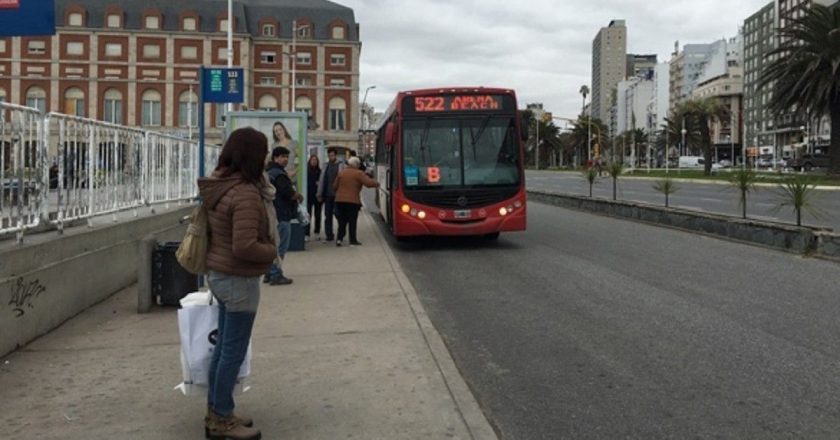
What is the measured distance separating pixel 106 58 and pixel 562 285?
81.0m

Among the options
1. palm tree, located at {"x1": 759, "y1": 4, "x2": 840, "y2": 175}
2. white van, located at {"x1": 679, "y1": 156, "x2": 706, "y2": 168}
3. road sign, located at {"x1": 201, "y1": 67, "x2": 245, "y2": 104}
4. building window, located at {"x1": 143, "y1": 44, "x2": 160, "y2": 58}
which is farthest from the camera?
white van, located at {"x1": 679, "y1": 156, "x2": 706, "y2": 168}

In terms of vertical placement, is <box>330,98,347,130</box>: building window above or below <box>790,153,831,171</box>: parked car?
above

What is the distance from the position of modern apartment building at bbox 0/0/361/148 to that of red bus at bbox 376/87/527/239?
64.9 meters

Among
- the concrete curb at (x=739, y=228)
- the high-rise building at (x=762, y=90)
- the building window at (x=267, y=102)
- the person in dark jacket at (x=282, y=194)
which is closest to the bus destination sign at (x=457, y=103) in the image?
the person in dark jacket at (x=282, y=194)

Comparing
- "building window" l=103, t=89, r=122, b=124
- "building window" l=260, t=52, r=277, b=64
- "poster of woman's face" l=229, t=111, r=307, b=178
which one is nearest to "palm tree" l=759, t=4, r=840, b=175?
"poster of woman's face" l=229, t=111, r=307, b=178

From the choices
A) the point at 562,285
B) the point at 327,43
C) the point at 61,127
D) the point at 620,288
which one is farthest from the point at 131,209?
the point at 327,43

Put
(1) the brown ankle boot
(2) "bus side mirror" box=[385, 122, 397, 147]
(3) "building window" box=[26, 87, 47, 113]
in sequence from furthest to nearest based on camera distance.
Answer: (3) "building window" box=[26, 87, 47, 113] < (2) "bus side mirror" box=[385, 122, 397, 147] < (1) the brown ankle boot

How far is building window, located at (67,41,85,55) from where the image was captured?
262ft

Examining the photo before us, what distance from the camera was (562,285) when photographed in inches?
399

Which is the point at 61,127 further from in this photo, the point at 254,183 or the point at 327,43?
the point at 327,43

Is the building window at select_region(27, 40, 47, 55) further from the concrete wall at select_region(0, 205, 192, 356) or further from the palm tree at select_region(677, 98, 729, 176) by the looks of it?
the concrete wall at select_region(0, 205, 192, 356)

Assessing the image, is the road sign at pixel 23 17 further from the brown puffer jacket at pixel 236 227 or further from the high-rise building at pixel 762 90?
the high-rise building at pixel 762 90

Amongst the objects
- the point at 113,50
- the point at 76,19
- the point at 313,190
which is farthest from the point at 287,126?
the point at 76,19

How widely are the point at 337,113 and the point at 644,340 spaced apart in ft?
263
